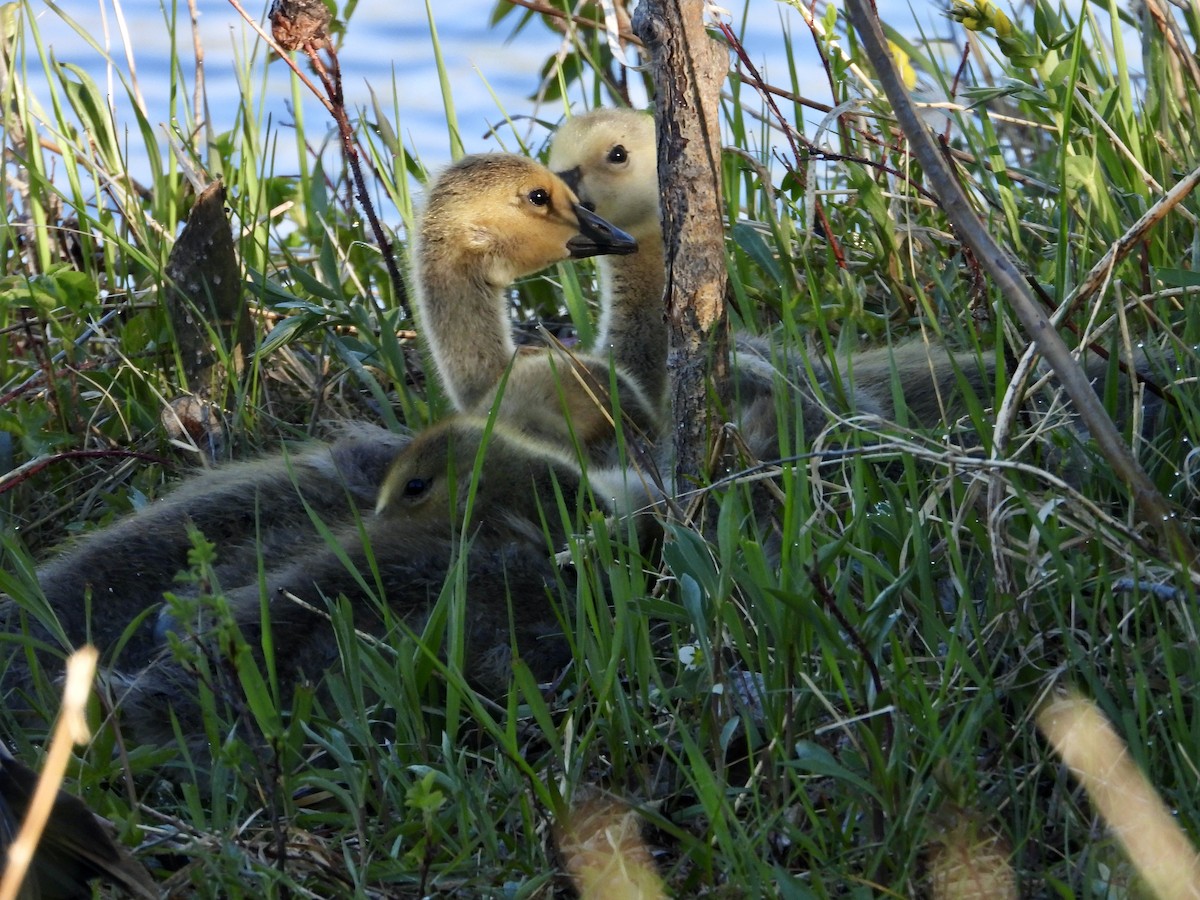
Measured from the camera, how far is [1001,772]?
1.71m

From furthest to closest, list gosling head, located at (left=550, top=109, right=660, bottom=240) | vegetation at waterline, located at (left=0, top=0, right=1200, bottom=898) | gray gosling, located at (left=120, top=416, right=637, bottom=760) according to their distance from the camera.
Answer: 1. gosling head, located at (left=550, top=109, right=660, bottom=240)
2. gray gosling, located at (left=120, top=416, right=637, bottom=760)
3. vegetation at waterline, located at (left=0, top=0, right=1200, bottom=898)

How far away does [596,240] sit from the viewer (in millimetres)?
3193

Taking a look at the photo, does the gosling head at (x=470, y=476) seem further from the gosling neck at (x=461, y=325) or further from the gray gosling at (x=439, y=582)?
the gosling neck at (x=461, y=325)

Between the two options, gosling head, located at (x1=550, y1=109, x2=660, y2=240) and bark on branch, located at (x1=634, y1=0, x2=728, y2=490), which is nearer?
bark on branch, located at (x1=634, y1=0, x2=728, y2=490)

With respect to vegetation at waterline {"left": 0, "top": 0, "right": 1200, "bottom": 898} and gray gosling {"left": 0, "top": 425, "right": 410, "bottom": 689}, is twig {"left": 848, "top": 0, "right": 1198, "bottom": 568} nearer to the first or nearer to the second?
vegetation at waterline {"left": 0, "top": 0, "right": 1200, "bottom": 898}

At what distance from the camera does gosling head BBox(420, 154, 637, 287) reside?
123 inches

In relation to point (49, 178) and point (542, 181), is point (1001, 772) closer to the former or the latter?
point (542, 181)

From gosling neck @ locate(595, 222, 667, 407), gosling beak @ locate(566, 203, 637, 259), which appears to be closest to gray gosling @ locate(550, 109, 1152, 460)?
gosling neck @ locate(595, 222, 667, 407)

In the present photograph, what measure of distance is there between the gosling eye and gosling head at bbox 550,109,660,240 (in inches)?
41.0

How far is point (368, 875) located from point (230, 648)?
0.30 m

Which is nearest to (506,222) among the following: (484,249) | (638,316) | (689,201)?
(484,249)

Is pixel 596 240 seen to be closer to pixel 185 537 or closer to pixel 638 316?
pixel 638 316

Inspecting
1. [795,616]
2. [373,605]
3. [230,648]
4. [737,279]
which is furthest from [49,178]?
[795,616]

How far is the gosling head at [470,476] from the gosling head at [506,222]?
22.8 inches
